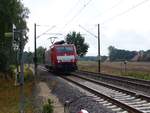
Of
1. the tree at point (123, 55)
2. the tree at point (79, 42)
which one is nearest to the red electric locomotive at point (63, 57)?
the tree at point (79, 42)

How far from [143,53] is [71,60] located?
9182 centimetres

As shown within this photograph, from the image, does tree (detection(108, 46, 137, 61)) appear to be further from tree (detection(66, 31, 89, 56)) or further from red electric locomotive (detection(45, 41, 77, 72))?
red electric locomotive (detection(45, 41, 77, 72))

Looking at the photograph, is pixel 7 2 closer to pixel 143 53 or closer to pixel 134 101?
pixel 134 101

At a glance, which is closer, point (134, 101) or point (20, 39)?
point (20, 39)

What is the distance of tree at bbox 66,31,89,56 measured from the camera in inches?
3853

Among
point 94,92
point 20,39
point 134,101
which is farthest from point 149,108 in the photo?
point 94,92

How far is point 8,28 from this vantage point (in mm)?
38969

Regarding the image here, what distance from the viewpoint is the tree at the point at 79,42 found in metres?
97.9

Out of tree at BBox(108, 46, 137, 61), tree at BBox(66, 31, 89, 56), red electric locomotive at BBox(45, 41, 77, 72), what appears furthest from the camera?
tree at BBox(108, 46, 137, 61)

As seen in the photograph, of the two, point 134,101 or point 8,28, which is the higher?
point 8,28

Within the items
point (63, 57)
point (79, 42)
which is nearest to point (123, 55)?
point (79, 42)

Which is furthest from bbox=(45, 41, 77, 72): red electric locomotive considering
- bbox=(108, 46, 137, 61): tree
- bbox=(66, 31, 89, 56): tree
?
bbox=(108, 46, 137, 61): tree

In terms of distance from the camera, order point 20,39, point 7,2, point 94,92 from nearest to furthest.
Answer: point 20,39
point 94,92
point 7,2

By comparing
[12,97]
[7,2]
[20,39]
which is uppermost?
[7,2]
